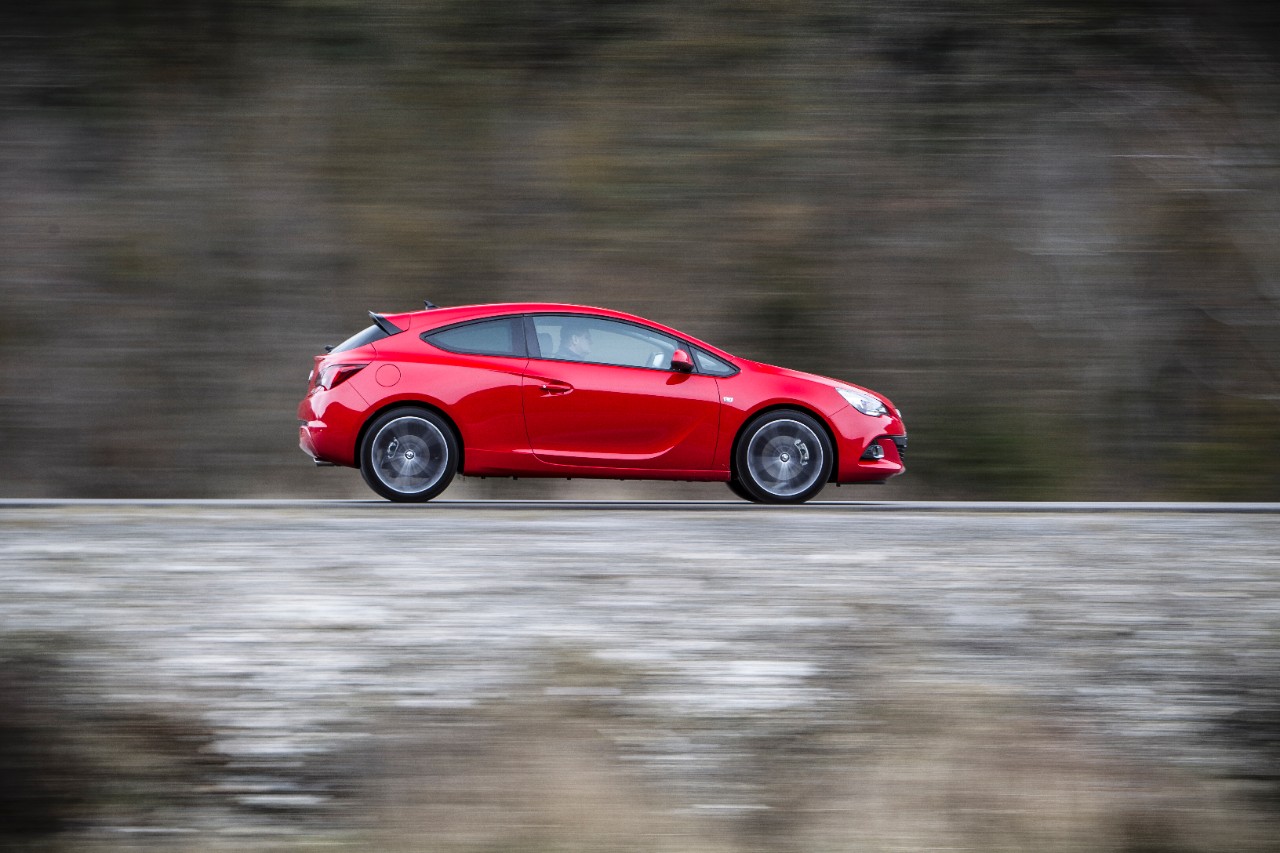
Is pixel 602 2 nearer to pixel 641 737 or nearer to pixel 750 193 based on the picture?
pixel 750 193

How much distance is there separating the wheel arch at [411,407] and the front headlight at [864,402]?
253cm

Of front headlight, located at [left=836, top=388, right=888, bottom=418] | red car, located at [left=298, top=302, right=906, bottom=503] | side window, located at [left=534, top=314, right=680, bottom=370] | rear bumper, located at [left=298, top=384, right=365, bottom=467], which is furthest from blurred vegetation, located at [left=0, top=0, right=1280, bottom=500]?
side window, located at [left=534, top=314, right=680, bottom=370]

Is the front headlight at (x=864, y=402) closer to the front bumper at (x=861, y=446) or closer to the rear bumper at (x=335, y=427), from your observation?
the front bumper at (x=861, y=446)

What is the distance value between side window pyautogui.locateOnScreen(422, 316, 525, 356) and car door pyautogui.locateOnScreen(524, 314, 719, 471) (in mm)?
108

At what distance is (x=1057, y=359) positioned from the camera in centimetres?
1488

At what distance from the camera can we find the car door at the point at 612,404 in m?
9.54

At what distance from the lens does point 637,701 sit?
5691mm

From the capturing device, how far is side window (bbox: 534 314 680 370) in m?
9.70

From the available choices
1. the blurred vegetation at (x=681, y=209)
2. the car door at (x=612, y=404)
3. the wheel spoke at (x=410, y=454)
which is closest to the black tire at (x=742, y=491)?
the car door at (x=612, y=404)

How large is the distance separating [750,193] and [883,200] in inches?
55.1

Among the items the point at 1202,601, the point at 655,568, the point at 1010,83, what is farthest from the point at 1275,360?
the point at 655,568

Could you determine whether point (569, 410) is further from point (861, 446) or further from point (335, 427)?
point (861, 446)

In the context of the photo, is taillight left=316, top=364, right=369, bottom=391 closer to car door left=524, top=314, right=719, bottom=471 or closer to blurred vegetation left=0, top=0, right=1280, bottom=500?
car door left=524, top=314, right=719, bottom=471

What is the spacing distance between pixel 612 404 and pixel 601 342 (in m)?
Result: 0.46
